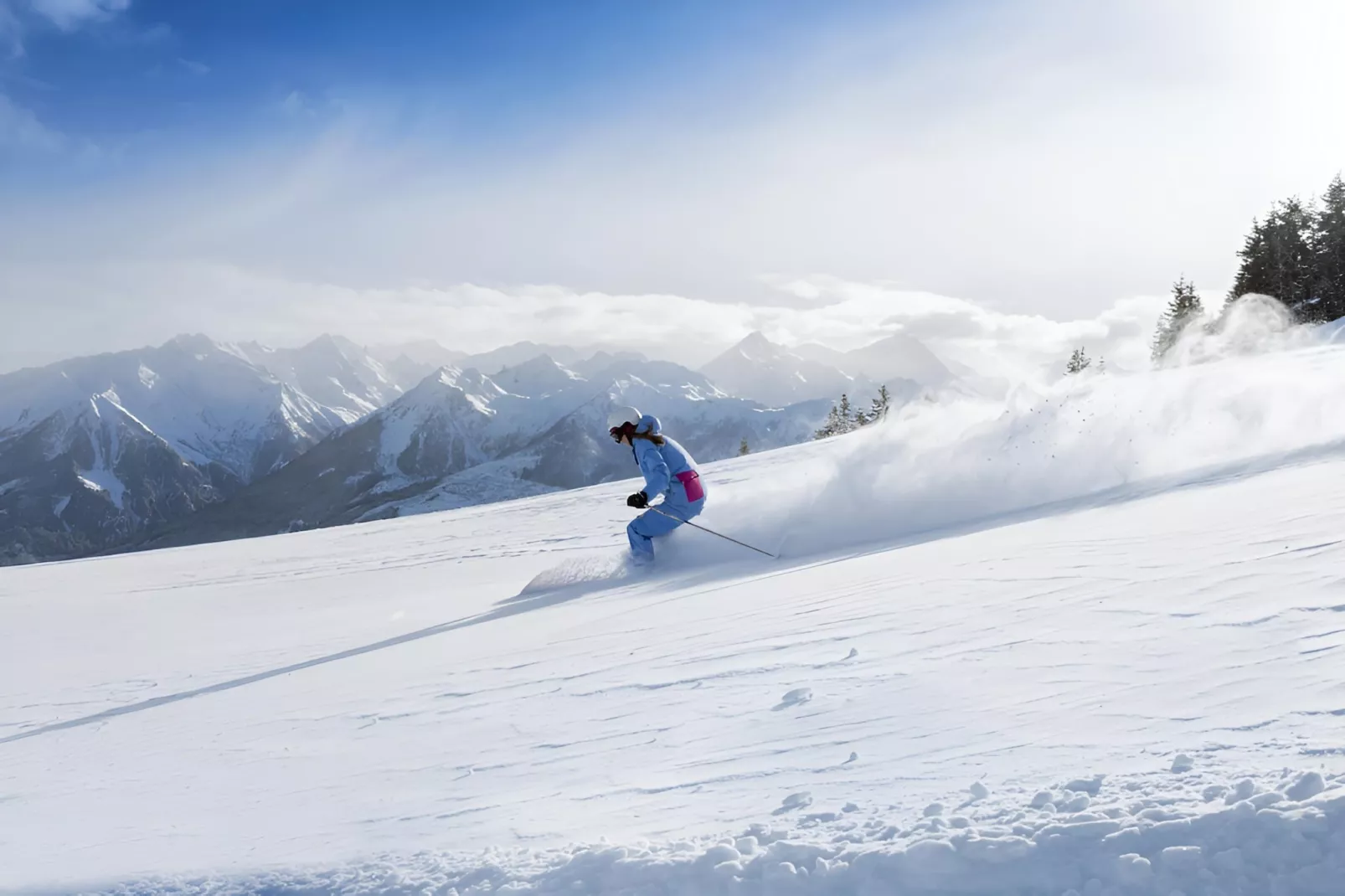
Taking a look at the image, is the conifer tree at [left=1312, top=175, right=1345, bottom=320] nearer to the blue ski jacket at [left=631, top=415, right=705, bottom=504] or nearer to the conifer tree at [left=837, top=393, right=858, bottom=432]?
the conifer tree at [left=837, top=393, right=858, bottom=432]

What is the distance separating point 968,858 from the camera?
2.52 m

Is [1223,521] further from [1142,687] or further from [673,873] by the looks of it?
[673,873]

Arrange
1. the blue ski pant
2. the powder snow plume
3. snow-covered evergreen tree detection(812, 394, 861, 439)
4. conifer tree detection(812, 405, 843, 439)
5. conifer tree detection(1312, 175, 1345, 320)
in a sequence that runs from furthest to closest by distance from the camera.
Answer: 1. conifer tree detection(812, 405, 843, 439)
2. snow-covered evergreen tree detection(812, 394, 861, 439)
3. conifer tree detection(1312, 175, 1345, 320)
4. the blue ski pant
5. the powder snow plume

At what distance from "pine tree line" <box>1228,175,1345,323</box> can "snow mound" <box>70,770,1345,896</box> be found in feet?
172

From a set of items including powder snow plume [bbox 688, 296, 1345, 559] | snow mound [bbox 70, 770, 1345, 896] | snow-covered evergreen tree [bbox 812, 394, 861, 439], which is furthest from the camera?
snow-covered evergreen tree [bbox 812, 394, 861, 439]

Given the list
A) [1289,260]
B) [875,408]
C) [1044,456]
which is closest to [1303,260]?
[1289,260]

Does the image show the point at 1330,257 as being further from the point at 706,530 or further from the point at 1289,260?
the point at 706,530

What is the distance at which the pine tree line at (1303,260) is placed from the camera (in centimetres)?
4438

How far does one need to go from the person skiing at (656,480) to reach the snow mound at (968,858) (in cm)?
707

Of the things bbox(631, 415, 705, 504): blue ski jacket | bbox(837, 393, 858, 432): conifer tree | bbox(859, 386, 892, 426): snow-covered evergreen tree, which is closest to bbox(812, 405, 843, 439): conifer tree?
bbox(837, 393, 858, 432): conifer tree

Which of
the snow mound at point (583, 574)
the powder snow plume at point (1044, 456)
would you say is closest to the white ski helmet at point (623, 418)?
the powder snow plume at point (1044, 456)

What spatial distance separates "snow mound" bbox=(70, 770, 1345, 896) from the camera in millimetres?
2240

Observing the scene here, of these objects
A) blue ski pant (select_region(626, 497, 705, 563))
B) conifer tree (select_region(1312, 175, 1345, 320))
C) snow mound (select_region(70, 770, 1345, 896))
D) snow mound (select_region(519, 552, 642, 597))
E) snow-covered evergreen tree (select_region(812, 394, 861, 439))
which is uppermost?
conifer tree (select_region(1312, 175, 1345, 320))

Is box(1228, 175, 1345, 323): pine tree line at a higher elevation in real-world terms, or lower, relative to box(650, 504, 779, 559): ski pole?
higher
